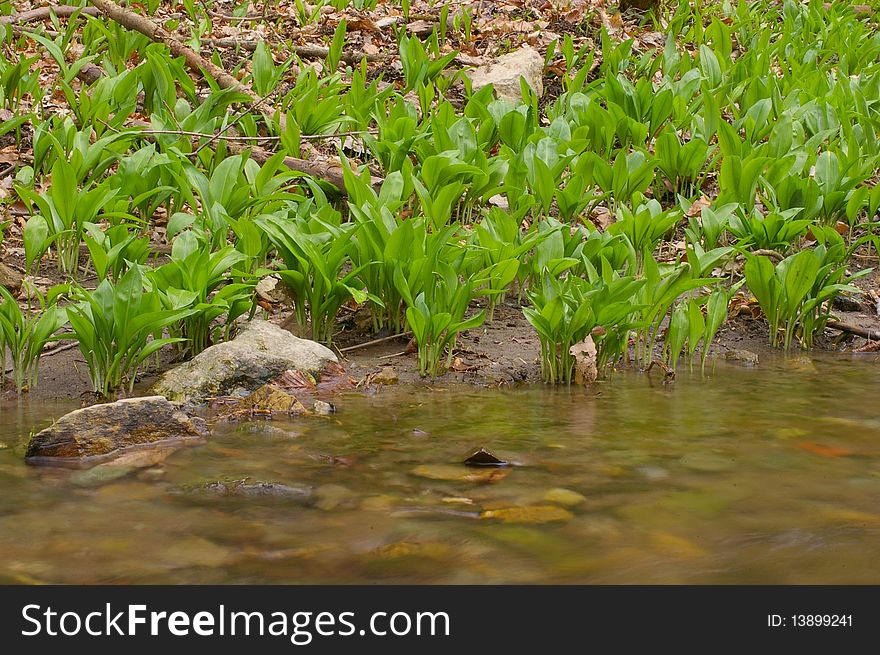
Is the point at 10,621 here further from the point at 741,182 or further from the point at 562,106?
the point at 562,106

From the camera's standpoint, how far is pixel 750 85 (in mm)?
6258

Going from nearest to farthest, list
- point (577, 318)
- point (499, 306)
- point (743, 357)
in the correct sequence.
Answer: point (577, 318) < point (743, 357) < point (499, 306)

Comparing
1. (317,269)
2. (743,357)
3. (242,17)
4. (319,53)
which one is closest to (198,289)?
(317,269)

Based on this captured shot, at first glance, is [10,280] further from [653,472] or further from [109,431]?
[653,472]

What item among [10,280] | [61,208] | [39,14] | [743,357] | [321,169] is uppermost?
[39,14]

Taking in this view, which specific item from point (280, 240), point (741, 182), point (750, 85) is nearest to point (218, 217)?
point (280, 240)

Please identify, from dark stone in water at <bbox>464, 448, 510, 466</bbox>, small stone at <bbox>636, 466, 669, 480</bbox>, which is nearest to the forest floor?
dark stone in water at <bbox>464, 448, 510, 466</bbox>

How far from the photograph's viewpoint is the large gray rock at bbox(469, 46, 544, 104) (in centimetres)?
692

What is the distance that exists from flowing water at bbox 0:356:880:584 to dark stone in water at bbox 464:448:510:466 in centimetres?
4

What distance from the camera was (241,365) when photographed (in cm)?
311

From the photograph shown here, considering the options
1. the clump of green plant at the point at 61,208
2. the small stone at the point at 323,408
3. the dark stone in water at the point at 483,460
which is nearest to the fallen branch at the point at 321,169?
the clump of green plant at the point at 61,208

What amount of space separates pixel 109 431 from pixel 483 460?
1016 mm

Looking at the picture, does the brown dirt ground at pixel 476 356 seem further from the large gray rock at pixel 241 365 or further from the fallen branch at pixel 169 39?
the fallen branch at pixel 169 39

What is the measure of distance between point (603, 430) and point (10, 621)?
1663mm
